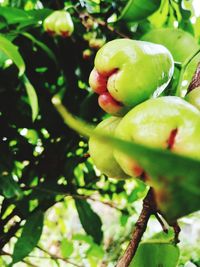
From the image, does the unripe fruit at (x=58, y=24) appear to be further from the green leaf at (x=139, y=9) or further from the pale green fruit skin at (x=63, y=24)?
the green leaf at (x=139, y=9)

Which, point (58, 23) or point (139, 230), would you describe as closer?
point (139, 230)

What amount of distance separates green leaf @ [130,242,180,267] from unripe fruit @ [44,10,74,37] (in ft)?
Answer: 1.51

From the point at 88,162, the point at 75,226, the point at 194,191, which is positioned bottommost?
the point at 75,226

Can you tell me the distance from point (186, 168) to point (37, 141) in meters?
0.83

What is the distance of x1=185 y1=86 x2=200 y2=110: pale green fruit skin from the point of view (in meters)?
0.46

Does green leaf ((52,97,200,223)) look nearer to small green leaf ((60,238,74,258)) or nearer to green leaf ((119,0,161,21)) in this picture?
green leaf ((119,0,161,21))

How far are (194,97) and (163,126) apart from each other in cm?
11

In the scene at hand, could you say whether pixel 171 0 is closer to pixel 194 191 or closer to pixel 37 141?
pixel 37 141

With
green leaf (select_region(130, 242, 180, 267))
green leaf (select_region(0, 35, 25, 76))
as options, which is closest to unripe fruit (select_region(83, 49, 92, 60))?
green leaf (select_region(0, 35, 25, 76))

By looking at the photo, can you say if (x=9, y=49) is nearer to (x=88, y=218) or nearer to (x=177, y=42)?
(x=177, y=42)

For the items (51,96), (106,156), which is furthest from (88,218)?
(106,156)

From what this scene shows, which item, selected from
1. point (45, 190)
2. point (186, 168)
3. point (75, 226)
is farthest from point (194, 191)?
point (75, 226)

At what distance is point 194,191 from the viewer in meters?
0.23

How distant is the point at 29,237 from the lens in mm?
853
